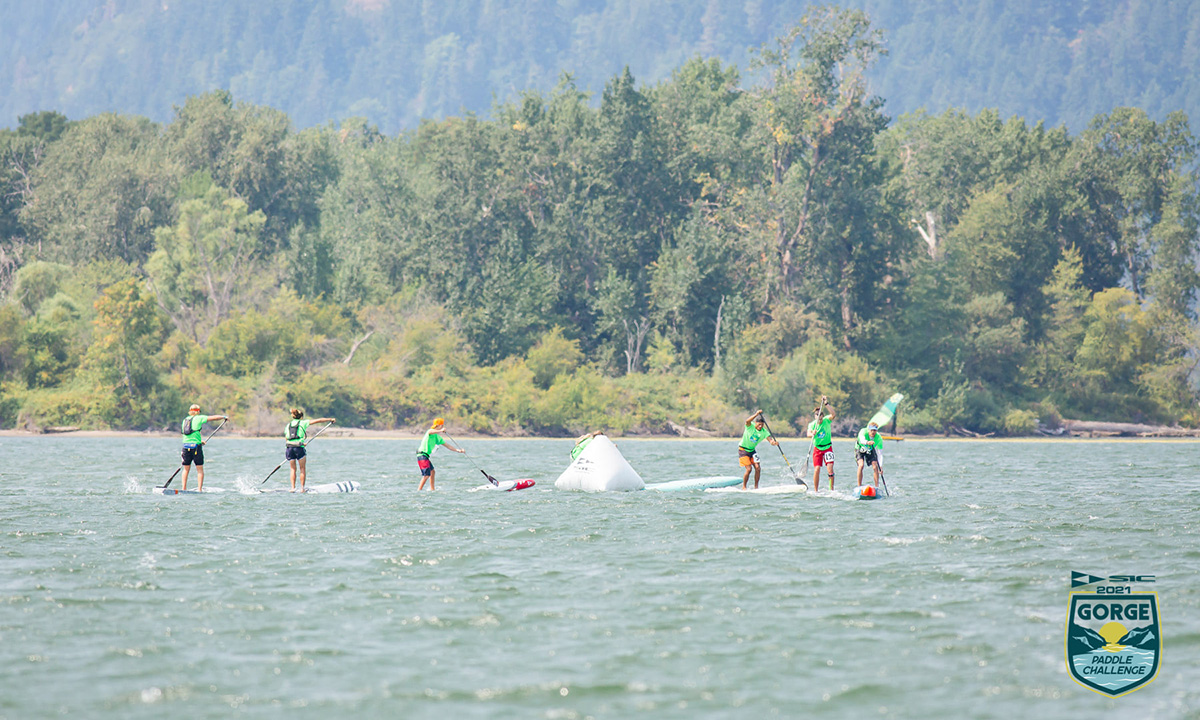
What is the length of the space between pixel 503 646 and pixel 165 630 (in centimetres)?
383

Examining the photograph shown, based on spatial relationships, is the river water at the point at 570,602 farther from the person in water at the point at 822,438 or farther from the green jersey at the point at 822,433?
the green jersey at the point at 822,433

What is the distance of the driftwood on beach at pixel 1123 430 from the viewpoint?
196 feet

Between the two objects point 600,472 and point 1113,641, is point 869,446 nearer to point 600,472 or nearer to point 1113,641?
point 600,472

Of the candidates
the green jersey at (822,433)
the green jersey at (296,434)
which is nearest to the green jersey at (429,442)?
the green jersey at (296,434)

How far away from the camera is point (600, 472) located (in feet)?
95.0

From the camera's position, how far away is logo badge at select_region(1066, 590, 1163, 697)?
12211mm

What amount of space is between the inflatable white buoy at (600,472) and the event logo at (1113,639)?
13990mm

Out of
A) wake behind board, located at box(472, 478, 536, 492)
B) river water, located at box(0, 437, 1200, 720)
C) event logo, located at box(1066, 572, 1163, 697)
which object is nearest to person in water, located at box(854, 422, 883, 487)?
river water, located at box(0, 437, 1200, 720)

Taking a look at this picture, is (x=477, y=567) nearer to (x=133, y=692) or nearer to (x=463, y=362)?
(x=133, y=692)

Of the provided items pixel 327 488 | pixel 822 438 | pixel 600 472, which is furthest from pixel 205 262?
pixel 822 438

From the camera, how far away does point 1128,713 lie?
1114cm

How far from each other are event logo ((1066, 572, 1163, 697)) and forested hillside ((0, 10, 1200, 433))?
4260 cm

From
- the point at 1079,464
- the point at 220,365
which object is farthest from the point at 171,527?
the point at 220,365

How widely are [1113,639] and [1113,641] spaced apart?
0.28ft
